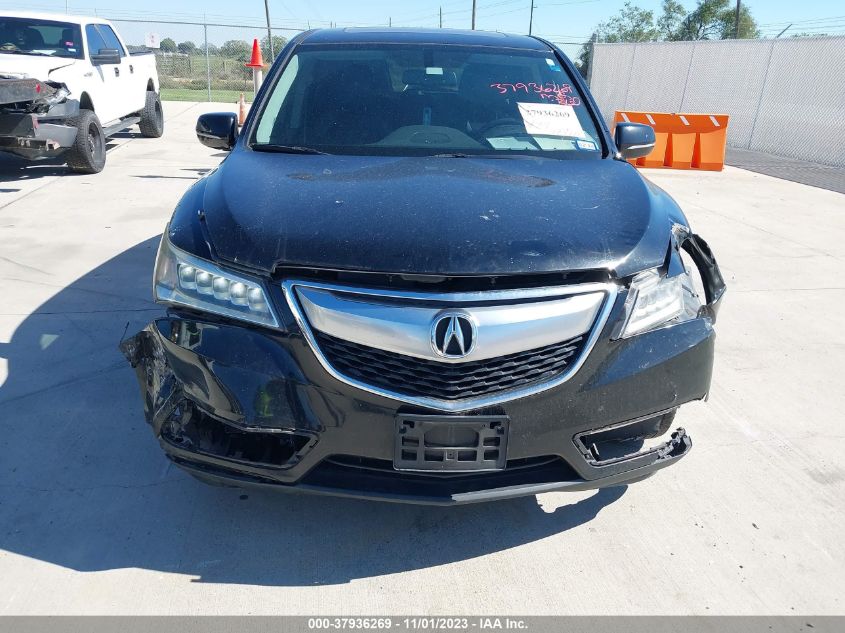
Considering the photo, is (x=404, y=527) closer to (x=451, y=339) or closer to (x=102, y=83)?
(x=451, y=339)

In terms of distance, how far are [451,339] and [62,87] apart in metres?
8.01

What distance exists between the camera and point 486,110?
359cm

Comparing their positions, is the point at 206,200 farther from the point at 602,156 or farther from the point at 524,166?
the point at 602,156

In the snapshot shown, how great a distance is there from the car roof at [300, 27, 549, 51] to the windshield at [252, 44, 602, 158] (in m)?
0.07

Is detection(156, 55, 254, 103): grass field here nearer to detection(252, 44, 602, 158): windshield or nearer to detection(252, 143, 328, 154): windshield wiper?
detection(252, 44, 602, 158): windshield

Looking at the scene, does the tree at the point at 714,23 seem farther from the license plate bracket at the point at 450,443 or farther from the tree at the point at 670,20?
the license plate bracket at the point at 450,443

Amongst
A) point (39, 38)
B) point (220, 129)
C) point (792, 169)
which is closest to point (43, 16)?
point (39, 38)

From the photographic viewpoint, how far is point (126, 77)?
10969 mm

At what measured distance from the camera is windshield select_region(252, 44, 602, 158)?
3.36 m

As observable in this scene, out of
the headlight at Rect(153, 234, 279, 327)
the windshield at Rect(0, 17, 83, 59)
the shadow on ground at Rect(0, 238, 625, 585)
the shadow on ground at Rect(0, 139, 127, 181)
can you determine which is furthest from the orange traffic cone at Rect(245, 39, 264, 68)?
the headlight at Rect(153, 234, 279, 327)

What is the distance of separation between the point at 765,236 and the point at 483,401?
646 centimetres

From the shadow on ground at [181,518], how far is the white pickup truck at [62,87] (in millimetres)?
5480

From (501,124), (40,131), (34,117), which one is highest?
(501,124)
